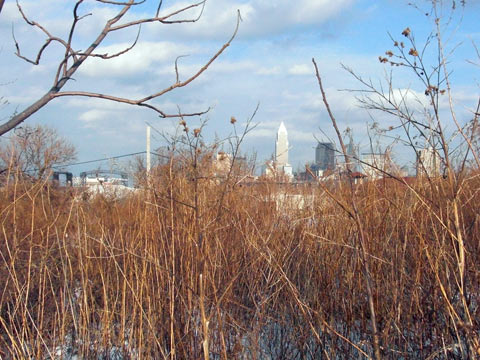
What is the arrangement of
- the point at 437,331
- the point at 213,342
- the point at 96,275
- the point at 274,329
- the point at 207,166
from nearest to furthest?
1. the point at 437,331
2. the point at 213,342
3. the point at 274,329
4. the point at 207,166
5. the point at 96,275

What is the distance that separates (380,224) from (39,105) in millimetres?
2246

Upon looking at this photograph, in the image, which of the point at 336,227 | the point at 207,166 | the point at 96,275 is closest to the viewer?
the point at 336,227

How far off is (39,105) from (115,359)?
207 cm

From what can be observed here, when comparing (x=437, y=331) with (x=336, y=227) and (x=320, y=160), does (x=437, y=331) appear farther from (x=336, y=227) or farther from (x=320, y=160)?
(x=320, y=160)

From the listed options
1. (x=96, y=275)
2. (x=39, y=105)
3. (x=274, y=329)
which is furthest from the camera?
(x=96, y=275)

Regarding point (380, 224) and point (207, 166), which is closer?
point (380, 224)

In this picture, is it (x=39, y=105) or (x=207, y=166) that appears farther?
(x=207, y=166)

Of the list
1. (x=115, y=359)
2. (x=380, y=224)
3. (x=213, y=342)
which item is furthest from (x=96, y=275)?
(x=380, y=224)

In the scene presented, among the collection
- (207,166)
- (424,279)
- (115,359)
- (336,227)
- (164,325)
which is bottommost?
(115,359)

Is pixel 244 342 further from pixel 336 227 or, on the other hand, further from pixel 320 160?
pixel 320 160

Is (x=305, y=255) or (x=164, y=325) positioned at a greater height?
(x=305, y=255)

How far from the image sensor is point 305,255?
3.79 metres

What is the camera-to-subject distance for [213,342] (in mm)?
3000

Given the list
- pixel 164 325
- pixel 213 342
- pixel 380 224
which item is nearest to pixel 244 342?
pixel 213 342
